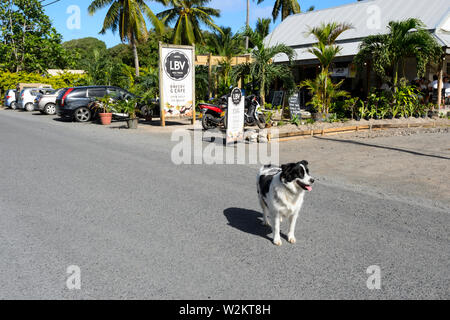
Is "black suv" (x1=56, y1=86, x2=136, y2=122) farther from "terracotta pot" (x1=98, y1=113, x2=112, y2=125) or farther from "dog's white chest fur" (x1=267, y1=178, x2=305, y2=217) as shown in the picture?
"dog's white chest fur" (x1=267, y1=178, x2=305, y2=217)

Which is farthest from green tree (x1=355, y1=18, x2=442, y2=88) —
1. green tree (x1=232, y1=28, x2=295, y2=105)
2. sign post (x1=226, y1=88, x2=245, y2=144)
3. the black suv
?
the black suv

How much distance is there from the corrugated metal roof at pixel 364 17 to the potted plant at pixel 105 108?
9.91 m

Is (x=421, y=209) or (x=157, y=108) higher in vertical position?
(x=157, y=108)

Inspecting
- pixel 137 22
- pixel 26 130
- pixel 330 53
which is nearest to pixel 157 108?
pixel 26 130

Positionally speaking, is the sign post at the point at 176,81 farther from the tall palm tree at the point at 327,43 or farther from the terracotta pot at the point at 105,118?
the tall palm tree at the point at 327,43

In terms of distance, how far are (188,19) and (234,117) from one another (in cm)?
2674

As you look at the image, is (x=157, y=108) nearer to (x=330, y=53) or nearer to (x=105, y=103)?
(x=105, y=103)

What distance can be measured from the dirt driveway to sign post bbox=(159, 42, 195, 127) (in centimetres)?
594

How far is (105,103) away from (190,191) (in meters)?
12.7

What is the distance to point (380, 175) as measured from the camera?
7516 millimetres

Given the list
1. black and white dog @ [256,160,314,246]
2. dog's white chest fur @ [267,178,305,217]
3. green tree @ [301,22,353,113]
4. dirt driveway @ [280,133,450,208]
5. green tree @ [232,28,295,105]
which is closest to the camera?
black and white dog @ [256,160,314,246]

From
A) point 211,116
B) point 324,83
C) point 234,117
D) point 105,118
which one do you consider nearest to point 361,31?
point 324,83

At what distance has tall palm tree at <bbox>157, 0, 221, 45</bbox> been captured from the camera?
34688 mm
